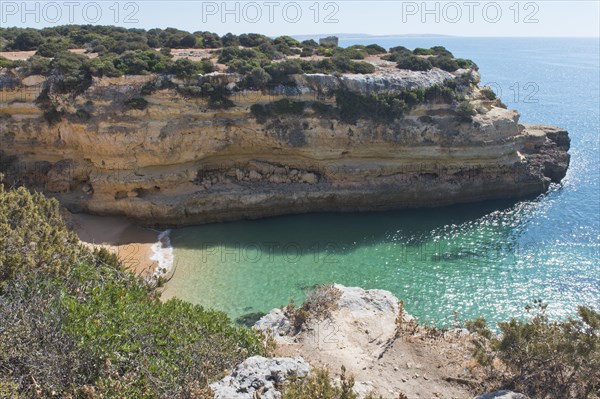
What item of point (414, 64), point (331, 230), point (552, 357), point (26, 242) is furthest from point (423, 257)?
point (26, 242)

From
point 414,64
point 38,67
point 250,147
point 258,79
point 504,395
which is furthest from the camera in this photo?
point 414,64

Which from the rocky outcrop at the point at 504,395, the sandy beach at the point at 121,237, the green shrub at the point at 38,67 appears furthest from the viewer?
the green shrub at the point at 38,67

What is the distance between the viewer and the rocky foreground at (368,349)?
11.6 metres

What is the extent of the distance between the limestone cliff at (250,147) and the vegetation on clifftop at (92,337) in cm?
1353

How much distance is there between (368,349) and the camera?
15.5 meters

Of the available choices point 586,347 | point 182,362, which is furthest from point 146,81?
point 586,347

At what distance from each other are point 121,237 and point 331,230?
490 inches

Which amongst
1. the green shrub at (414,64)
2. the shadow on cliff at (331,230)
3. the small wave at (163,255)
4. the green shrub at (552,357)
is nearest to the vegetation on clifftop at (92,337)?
the green shrub at (552,357)

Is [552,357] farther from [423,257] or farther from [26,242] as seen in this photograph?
[26,242]

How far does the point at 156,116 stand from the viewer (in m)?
27.0

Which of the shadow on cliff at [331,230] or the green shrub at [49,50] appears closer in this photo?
the shadow on cliff at [331,230]

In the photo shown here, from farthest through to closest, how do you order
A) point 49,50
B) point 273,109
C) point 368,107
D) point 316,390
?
point 49,50 < point 368,107 < point 273,109 < point 316,390

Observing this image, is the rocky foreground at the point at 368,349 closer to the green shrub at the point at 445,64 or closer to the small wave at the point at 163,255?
the small wave at the point at 163,255

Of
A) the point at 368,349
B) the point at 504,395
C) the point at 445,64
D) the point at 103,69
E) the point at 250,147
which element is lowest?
the point at 368,349
